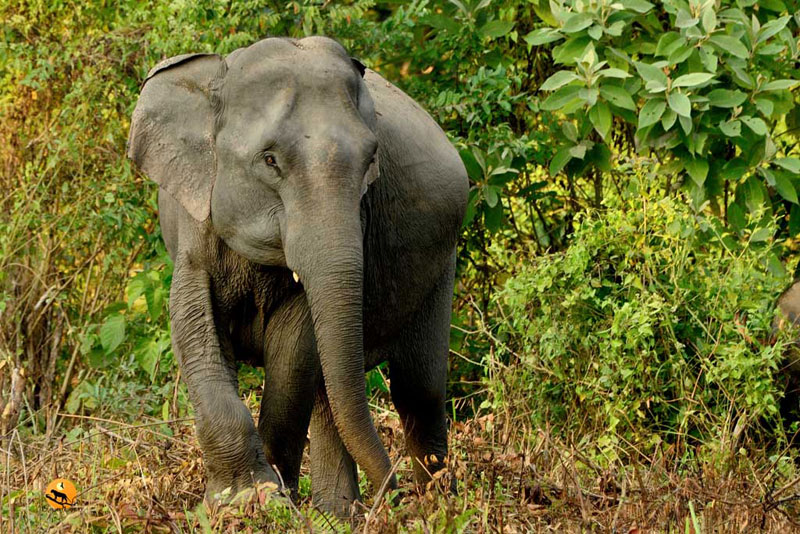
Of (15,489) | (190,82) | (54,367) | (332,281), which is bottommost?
(54,367)

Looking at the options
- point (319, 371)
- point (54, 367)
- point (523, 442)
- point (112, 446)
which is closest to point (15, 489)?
point (112, 446)

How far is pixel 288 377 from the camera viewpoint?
5082mm

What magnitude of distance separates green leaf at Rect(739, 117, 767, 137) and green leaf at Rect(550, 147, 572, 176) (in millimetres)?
1056

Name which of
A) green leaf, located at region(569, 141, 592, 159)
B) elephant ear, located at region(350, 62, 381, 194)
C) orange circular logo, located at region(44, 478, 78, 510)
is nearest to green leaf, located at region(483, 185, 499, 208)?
green leaf, located at region(569, 141, 592, 159)

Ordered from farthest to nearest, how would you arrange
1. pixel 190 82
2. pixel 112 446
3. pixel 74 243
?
pixel 74 243 → pixel 112 446 → pixel 190 82

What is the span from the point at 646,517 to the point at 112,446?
242 cm

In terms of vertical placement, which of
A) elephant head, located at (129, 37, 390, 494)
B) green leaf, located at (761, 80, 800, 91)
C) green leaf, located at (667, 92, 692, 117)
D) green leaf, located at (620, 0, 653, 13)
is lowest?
green leaf, located at (761, 80, 800, 91)

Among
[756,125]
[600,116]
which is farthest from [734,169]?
[600,116]

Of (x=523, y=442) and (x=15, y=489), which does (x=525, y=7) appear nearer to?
(x=523, y=442)

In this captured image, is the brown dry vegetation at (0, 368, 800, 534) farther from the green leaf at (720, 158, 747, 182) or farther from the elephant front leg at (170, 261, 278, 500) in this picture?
the green leaf at (720, 158, 747, 182)

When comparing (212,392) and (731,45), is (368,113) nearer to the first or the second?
(212,392)

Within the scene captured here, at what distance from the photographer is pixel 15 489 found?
525 cm

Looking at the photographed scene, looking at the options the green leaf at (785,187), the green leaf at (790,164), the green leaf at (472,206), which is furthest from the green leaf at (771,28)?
the green leaf at (472,206)

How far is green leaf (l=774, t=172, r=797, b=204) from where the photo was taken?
289 inches
